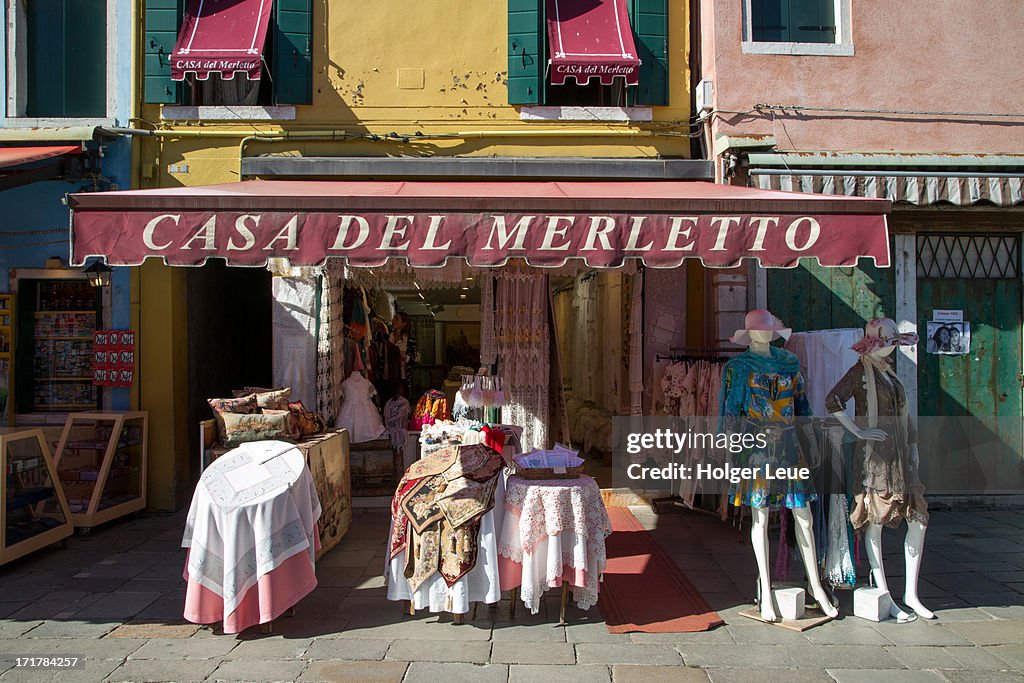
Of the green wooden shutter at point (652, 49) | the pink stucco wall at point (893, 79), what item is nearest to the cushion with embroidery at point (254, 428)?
the green wooden shutter at point (652, 49)

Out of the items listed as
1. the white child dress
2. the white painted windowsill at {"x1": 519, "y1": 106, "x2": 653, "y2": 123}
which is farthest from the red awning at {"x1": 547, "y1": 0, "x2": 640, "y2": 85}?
the white child dress

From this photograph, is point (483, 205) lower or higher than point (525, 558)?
higher

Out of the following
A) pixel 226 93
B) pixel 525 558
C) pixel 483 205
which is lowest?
pixel 525 558

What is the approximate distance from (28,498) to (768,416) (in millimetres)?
5826

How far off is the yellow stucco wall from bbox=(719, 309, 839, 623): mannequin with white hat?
3676 millimetres

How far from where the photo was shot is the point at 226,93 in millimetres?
8539

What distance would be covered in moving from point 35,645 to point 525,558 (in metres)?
2.95

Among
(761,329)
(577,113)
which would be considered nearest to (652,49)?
(577,113)

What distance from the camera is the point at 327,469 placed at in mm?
6387

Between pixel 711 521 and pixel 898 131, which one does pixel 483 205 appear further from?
pixel 898 131

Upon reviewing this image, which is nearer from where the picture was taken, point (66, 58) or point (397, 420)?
point (66, 58)

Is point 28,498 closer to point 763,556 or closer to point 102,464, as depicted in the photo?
point 102,464

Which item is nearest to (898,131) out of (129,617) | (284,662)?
(284,662)

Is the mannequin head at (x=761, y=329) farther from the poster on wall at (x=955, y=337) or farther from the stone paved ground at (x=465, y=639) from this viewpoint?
the poster on wall at (x=955, y=337)
